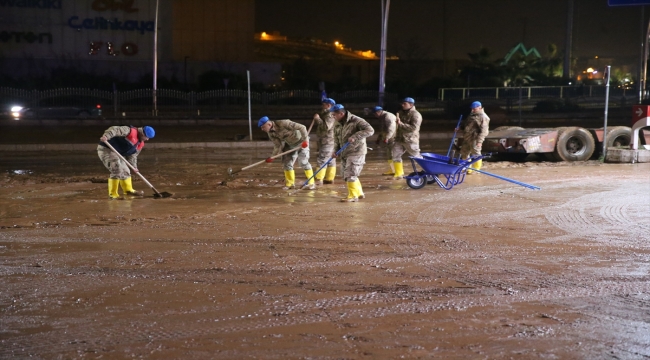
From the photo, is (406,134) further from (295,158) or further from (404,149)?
(295,158)

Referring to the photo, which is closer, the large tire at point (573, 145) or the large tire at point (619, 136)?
the large tire at point (573, 145)

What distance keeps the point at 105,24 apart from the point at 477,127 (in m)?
37.8

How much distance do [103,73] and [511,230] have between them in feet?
139

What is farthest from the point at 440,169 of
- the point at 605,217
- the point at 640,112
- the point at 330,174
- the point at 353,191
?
the point at 640,112

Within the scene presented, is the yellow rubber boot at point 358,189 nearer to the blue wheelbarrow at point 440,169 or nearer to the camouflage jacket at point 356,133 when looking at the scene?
the camouflage jacket at point 356,133

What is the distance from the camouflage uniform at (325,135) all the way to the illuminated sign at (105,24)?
121 feet

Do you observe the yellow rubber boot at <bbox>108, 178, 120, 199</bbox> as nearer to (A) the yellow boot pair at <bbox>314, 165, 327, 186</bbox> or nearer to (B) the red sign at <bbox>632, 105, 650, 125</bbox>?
(A) the yellow boot pair at <bbox>314, 165, 327, 186</bbox>

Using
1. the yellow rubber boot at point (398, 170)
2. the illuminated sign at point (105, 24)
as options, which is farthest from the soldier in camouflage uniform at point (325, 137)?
the illuminated sign at point (105, 24)

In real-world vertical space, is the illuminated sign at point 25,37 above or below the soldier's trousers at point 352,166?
above

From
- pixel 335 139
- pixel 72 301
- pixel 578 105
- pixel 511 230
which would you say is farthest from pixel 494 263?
pixel 578 105

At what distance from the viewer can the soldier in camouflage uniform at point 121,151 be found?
12.0 metres

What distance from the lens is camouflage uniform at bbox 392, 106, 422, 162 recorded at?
47.5 feet

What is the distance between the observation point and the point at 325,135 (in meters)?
13.9

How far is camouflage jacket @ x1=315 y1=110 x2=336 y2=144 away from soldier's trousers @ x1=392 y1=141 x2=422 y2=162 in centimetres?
149
